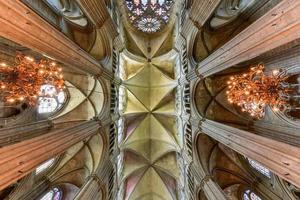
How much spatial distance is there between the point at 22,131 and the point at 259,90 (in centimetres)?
970

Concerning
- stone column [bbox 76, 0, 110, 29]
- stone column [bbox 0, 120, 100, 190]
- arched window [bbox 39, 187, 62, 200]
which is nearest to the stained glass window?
stone column [bbox 76, 0, 110, 29]

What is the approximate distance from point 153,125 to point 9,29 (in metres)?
15.1

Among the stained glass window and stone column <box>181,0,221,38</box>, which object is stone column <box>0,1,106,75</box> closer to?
stone column <box>181,0,221,38</box>

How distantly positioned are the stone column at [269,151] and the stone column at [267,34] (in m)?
2.66

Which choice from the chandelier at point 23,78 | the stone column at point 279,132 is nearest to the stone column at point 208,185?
the stone column at point 279,132

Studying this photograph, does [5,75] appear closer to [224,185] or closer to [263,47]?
[263,47]

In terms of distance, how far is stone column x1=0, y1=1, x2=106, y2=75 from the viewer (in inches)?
203

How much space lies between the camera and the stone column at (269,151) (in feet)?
18.5

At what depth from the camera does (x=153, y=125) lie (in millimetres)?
19562

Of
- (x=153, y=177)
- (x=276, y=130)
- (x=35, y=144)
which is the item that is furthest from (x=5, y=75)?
(x=153, y=177)

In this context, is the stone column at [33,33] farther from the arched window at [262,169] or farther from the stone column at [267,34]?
the arched window at [262,169]

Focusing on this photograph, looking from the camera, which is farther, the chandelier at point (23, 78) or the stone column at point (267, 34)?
the chandelier at point (23, 78)

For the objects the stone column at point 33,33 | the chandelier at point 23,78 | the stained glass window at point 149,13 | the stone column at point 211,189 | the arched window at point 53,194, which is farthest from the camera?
the stained glass window at point 149,13

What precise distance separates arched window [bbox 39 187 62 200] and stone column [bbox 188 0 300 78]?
10.7 m
